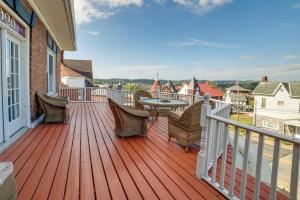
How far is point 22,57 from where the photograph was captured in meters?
4.27

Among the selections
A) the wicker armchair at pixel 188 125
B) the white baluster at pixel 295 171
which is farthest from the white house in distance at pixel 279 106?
the white baluster at pixel 295 171

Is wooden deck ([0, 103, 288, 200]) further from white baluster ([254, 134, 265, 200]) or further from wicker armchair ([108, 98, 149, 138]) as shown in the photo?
white baluster ([254, 134, 265, 200])

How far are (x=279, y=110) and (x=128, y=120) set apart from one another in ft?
82.0

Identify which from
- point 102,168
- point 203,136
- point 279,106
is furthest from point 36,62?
point 279,106

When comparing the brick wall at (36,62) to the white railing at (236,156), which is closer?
the white railing at (236,156)

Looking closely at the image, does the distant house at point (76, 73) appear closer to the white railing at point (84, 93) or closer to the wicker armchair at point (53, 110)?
the white railing at point (84, 93)

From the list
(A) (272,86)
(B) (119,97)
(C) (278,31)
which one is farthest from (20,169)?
(C) (278,31)

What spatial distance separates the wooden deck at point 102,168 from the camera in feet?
6.79

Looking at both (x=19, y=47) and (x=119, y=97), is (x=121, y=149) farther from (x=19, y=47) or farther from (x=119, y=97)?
(x=119, y=97)

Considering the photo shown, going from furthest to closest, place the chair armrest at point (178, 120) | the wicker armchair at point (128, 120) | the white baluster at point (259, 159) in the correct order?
the wicker armchair at point (128, 120)
the chair armrest at point (178, 120)
the white baluster at point (259, 159)

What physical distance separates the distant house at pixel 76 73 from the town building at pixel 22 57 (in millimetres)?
17423

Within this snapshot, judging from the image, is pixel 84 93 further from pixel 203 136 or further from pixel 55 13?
pixel 203 136

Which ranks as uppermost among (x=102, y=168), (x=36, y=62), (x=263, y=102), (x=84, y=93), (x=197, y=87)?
(x=36, y=62)

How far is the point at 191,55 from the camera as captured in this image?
3362 cm
